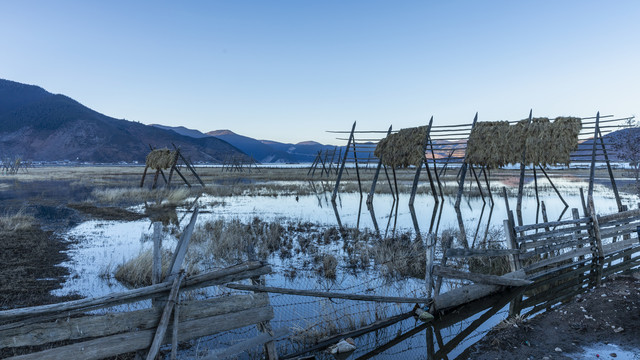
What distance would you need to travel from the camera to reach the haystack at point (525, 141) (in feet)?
42.9

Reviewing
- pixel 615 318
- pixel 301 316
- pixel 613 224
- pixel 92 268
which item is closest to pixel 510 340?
pixel 615 318

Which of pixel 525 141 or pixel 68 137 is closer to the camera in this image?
pixel 525 141

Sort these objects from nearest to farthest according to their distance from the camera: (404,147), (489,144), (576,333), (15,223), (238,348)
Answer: (238,348), (576,333), (15,223), (489,144), (404,147)

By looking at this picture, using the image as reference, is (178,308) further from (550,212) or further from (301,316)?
(550,212)

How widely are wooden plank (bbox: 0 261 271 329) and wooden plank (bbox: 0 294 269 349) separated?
13 centimetres

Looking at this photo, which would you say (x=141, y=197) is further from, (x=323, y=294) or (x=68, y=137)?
(x=68, y=137)

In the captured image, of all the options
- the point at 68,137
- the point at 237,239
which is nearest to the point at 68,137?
the point at 68,137

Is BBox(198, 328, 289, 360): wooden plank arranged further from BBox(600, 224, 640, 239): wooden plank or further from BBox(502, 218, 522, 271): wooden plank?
BBox(600, 224, 640, 239): wooden plank

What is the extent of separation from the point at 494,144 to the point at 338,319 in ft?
37.8

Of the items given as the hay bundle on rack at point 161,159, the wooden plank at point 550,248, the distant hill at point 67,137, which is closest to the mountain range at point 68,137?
the distant hill at point 67,137

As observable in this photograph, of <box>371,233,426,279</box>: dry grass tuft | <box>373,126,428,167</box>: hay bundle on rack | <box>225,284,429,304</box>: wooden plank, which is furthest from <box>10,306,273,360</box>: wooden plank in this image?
<box>373,126,428,167</box>: hay bundle on rack

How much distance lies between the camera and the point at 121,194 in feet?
73.6

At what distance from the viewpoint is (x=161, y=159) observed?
27.3 metres

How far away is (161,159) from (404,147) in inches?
711
